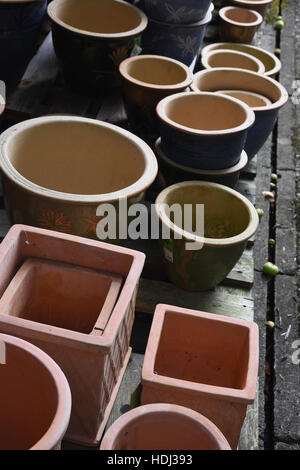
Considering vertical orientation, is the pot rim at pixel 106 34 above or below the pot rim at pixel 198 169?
above

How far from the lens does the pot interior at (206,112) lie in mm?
2572

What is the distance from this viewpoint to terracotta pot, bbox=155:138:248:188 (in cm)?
235

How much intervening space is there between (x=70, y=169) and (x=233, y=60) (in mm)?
1479

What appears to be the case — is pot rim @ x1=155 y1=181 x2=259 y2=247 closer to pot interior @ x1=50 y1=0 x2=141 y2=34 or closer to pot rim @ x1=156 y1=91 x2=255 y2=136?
pot rim @ x1=156 y1=91 x2=255 y2=136

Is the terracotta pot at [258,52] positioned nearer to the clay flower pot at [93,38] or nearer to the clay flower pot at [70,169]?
the clay flower pot at [93,38]

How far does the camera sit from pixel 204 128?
Result: 268 cm

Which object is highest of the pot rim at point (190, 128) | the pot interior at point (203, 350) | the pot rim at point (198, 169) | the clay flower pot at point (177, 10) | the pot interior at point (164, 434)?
the clay flower pot at point (177, 10)

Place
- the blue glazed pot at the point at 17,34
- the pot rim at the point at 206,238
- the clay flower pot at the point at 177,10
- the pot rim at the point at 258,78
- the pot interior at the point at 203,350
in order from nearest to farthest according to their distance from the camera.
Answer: the pot interior at the point at 203,350 < the pot rim at the point at 206,238 < the blue glazed pot at the point at 17,34 < the pot rim at the point at 258,78 < the clay flower pot at the point at 177,10

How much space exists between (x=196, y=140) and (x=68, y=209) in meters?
0.65

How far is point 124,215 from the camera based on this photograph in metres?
1.95

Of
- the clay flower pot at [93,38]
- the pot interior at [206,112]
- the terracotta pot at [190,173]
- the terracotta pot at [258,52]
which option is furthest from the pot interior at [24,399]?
the terracotta pot at [258,52]

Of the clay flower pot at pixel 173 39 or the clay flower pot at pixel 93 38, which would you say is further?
the clay flower pot at pixel 173 39

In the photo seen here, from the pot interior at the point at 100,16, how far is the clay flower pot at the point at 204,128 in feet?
2.10

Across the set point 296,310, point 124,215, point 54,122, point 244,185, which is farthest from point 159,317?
point 244,185
